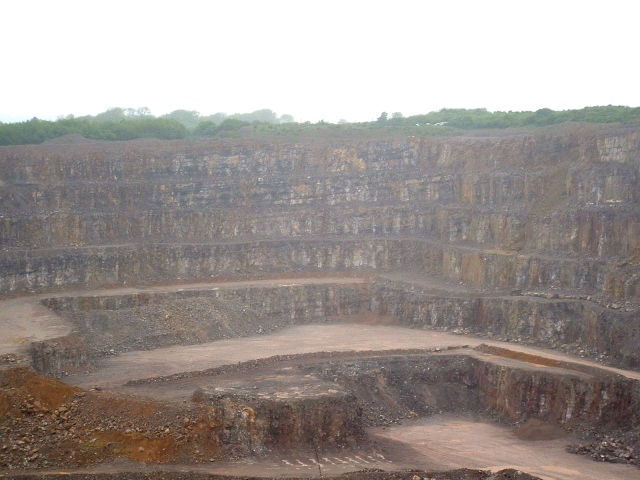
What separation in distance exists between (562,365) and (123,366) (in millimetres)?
22284

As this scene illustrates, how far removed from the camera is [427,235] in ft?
230

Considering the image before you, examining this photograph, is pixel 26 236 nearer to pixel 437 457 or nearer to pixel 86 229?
pixel 86 229

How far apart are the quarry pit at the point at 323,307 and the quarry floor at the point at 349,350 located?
198mm

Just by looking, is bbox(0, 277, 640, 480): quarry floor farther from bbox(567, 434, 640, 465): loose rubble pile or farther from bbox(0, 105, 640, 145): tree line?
bbox(0, 105, 640, 145): tree line

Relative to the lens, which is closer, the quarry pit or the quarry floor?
the quarry floor

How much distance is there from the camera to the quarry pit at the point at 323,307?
35.9m

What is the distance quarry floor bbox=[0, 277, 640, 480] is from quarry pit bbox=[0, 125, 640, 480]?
7.8 inches

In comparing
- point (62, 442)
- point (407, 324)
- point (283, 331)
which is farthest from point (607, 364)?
point (62, 442)

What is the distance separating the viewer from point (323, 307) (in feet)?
207

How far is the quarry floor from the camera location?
115 feet

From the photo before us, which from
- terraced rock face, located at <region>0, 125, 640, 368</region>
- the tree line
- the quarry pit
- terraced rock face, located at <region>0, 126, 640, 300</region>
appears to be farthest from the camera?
the tree line

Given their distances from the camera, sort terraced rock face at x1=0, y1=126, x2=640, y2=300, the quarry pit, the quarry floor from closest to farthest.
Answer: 1. the quarry floor
2. the quarry pit
3. terraced rock face at x1=0, y1=126, x2=640, y2=300

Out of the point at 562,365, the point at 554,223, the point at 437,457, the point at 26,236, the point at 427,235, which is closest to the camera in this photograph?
the point at 437,457

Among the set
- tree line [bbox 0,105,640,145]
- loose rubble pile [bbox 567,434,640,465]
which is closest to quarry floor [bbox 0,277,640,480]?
loose rubble pile [bbox 567,434,640,465]
